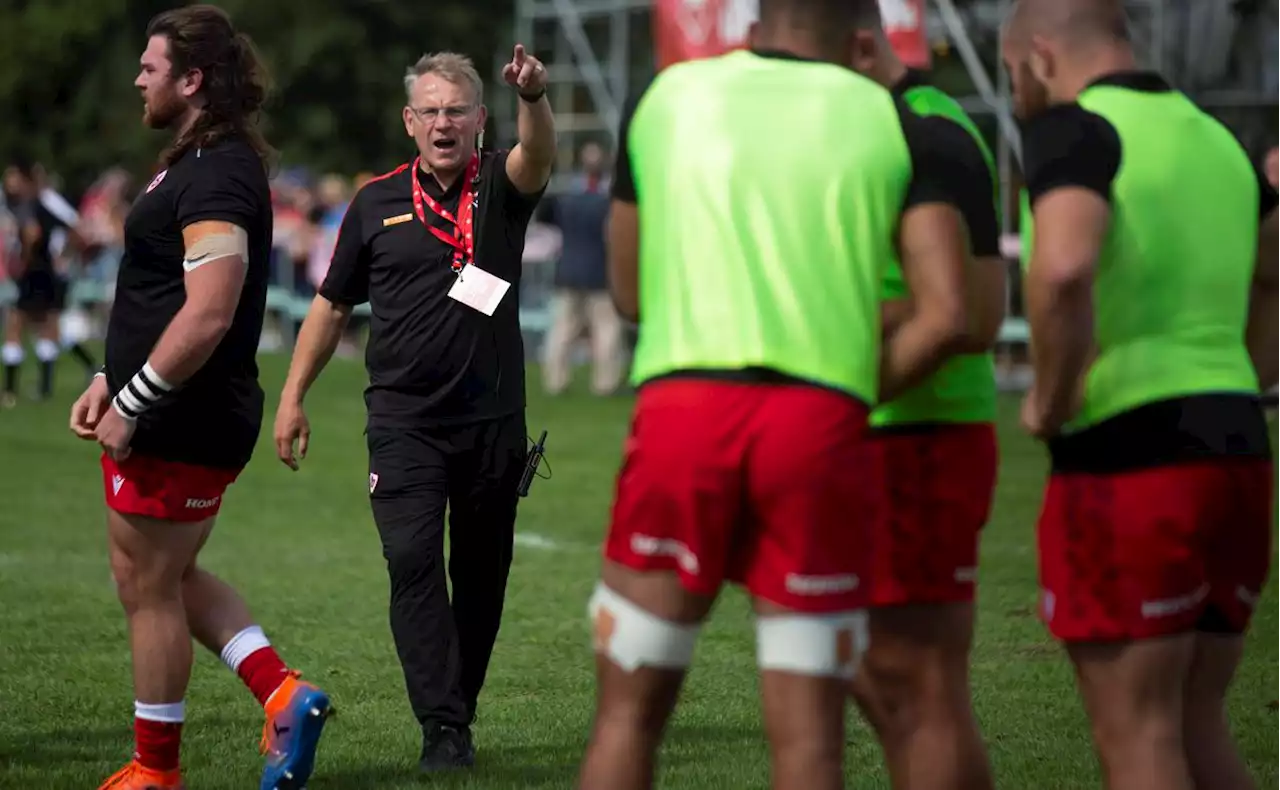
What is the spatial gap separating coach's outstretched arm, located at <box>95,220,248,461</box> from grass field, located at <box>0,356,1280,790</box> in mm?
1263

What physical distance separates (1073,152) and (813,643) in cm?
105

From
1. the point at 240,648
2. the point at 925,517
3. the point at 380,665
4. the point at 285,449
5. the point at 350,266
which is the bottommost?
the point at 380,665

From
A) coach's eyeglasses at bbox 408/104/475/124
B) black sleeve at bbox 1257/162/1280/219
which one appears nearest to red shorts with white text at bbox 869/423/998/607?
black sleeve at bbox 1257/162/1280/219

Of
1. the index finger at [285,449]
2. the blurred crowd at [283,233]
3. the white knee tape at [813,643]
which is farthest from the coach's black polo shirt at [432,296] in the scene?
the blurred crowd at [283,233]

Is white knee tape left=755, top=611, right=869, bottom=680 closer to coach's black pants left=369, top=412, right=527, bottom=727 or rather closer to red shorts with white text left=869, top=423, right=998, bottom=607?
red shorts with white text left=869, top=423, right=998, bottom=607

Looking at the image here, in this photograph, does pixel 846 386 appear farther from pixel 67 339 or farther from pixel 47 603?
pixel 67 339

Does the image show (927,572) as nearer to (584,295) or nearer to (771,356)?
(771,356)

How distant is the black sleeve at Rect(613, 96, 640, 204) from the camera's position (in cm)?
433

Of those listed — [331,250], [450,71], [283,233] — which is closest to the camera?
[450,71]

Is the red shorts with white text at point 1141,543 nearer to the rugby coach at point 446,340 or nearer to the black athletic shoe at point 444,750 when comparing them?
the black athletic shoe at point 444,750

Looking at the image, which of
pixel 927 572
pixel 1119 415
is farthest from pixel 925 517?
Answer: pixel 1119 415

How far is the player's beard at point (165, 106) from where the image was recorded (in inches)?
235

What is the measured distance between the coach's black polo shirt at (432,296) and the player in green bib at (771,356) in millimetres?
2734

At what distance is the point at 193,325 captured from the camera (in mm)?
5754
